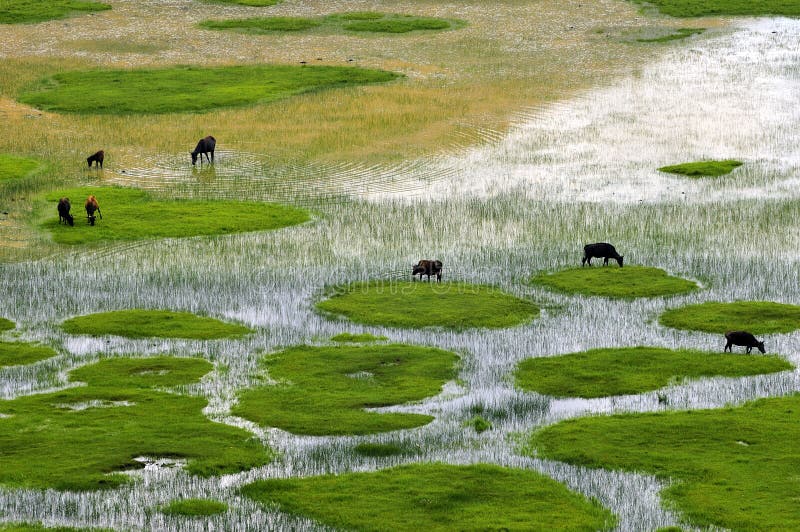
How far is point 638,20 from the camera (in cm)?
7781

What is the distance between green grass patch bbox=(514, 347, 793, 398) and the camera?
26.8m

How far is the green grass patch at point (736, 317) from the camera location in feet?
100.0

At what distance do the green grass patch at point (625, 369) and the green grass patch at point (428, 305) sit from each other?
3.05m

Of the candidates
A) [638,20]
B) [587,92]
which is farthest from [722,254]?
[638,20]

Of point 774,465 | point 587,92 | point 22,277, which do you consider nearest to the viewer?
point 774,465

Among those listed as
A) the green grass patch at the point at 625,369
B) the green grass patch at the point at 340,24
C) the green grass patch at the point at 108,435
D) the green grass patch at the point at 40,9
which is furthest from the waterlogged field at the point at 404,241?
the green grass patch at the point at 40,9

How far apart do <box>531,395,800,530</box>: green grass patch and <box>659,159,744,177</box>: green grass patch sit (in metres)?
21.8

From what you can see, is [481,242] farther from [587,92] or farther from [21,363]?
[587,92]

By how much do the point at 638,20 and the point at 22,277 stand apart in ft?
167

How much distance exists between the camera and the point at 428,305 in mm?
32188

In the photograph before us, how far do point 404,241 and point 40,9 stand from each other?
50.8 m

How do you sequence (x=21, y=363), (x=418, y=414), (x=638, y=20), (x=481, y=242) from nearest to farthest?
(x=418, y=414) < (x=21, y=363) < (x=481, y=242) < (x=638, y=20)

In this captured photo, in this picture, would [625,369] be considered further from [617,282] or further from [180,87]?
[180,87]

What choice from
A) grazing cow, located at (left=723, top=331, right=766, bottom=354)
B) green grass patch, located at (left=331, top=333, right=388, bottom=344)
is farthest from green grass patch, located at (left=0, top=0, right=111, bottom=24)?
Result: grazing cow, located at (left=723, top=331, right=766, bottom=354)
